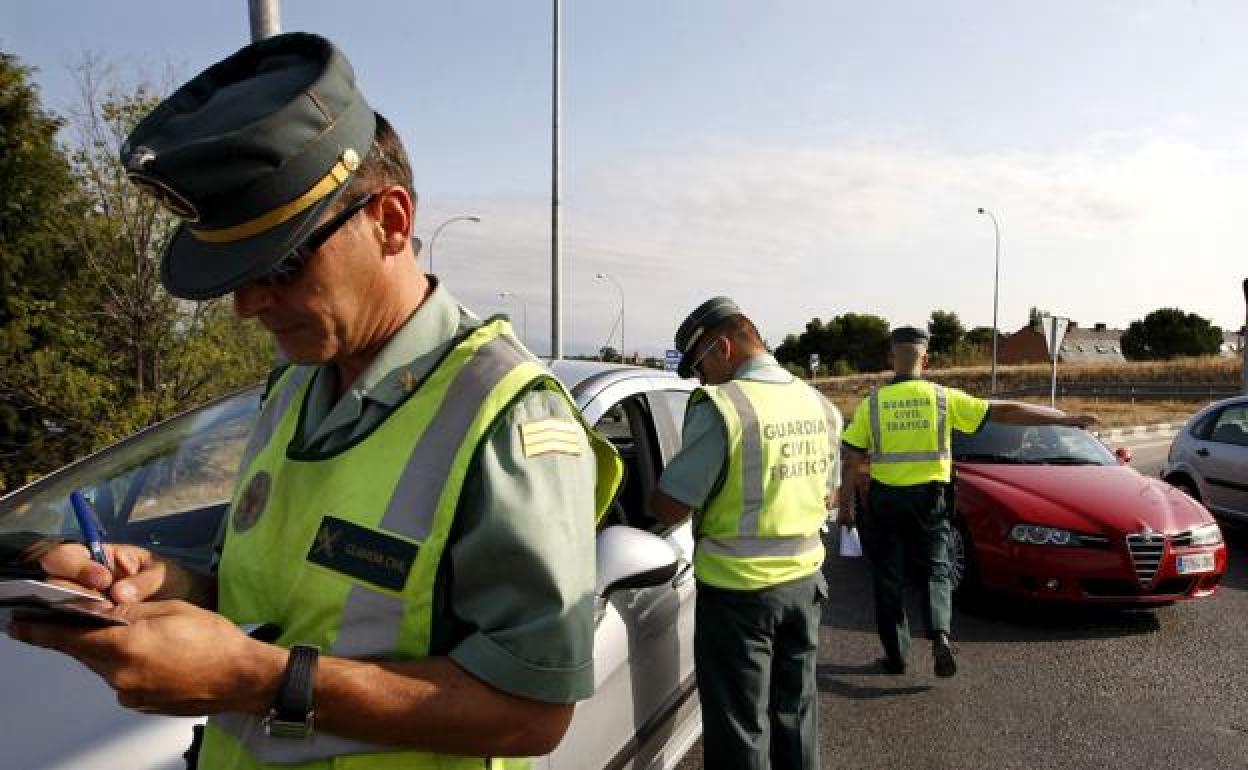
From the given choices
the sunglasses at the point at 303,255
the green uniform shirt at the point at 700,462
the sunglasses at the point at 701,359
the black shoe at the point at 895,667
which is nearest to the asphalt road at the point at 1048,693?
the black shoe at the point at 895,667

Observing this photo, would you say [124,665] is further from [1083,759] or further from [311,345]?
[1083,759]

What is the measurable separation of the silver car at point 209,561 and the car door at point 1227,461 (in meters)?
6.81

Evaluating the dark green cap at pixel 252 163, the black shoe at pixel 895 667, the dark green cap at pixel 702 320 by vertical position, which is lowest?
the black shoe at pixel 895 667

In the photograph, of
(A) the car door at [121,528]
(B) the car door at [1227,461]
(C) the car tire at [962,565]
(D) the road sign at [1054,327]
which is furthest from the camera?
(D) the road sign at [1054,327]

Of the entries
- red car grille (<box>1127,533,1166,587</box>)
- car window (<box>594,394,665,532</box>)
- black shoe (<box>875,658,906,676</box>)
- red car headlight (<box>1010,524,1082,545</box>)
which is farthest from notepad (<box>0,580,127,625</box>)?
red car grille (<box>1127,533,1166,587</box>)

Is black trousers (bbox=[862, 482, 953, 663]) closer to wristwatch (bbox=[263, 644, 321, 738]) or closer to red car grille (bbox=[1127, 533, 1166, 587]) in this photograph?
red car grille (bbox=[1127, 533, 1166, 587])

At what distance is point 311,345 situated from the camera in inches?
46.7

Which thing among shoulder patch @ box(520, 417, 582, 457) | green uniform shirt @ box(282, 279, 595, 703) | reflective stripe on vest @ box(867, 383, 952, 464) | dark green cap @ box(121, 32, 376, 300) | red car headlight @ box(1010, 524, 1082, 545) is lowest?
red car headlight @ box(1010, 524, 1082, 545)

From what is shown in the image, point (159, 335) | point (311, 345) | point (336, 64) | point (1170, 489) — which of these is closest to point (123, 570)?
point (311, 345)

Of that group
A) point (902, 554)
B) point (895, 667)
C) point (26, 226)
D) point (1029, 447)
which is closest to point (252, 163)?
point (902, 554)

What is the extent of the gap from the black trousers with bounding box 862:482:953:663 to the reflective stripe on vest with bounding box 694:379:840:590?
1.93 m

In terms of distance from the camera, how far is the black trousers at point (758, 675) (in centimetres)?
268

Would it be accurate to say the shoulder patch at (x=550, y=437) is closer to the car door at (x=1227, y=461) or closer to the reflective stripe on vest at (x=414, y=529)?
the reflective stripe on vest at (x=414, y=529)

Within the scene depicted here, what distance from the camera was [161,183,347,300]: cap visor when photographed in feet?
3.60
